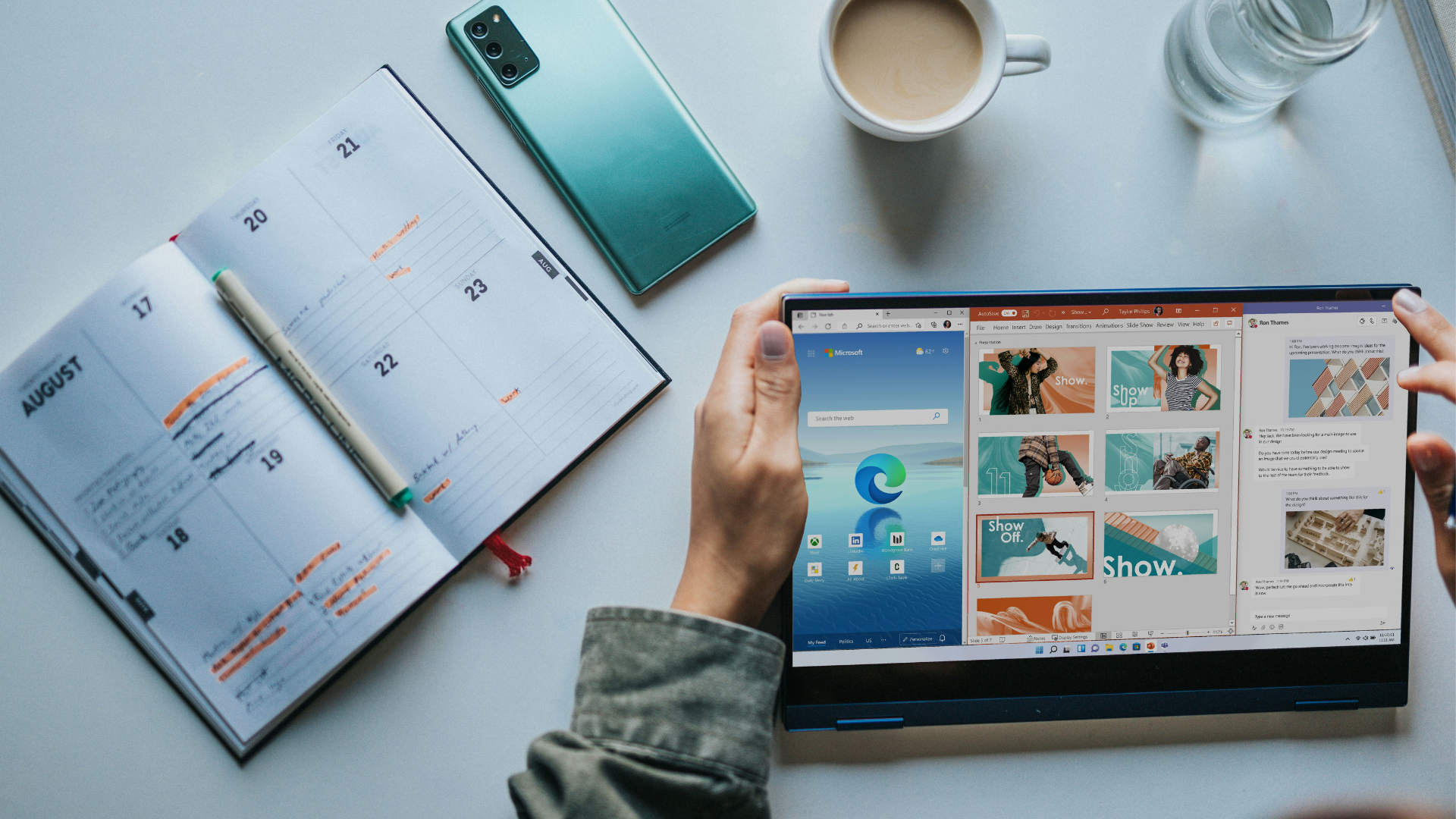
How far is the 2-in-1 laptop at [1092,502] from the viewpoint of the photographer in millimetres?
631

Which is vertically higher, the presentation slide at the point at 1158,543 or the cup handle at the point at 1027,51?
the cup handle at the point at 1027,51

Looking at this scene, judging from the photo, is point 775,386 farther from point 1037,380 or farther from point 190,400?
point 190,400

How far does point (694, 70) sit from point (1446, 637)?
2.90 ft

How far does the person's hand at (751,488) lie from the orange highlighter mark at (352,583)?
0.27 metres

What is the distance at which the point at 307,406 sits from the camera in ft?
2.19

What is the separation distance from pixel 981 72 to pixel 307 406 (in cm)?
64

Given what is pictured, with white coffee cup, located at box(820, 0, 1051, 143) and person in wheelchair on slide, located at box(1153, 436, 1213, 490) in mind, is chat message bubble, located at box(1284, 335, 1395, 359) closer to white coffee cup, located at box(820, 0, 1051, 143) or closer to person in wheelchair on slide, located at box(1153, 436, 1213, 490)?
person in wheelchair on slide, located at box(1153, 436, 1213, 490)

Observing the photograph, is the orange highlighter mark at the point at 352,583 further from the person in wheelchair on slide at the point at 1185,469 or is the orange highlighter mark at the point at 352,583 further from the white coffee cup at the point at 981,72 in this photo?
the person in wheelchair on slide at the point at 1185,469

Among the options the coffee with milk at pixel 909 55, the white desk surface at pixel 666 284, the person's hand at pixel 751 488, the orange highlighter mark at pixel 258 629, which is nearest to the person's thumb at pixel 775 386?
the person's hand at pixel 751 488

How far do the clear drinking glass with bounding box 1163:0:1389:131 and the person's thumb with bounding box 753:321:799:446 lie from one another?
46cm

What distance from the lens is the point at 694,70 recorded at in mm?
701

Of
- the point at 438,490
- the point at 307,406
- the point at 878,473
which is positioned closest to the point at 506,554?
the point at 438,490

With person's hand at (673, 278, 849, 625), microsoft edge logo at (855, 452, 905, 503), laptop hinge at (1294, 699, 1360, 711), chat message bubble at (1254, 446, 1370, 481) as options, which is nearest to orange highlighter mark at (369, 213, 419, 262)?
person's hand at (673, 278, 849, 625)

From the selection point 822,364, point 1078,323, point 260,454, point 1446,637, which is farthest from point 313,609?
point 1446,637
